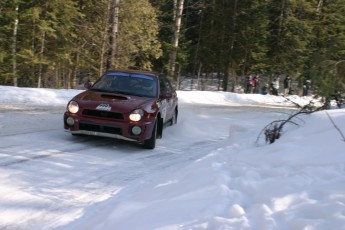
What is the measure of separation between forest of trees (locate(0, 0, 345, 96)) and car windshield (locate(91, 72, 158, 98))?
3096 millimetres

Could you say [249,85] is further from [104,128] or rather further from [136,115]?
[104,128]

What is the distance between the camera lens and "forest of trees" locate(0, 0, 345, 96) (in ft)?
73.5

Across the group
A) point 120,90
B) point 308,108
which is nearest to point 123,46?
point 120,90

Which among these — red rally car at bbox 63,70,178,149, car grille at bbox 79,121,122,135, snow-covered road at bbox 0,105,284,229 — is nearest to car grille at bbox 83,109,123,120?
red rally car at bbox 63,70,178,149

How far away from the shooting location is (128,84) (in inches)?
370

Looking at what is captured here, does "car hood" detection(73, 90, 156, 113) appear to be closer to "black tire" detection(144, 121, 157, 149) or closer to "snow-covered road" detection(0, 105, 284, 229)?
"black tire" detection(144, 121, 157, 149)

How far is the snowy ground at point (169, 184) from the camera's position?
3.63 metres

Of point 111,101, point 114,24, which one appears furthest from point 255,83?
point 111,101

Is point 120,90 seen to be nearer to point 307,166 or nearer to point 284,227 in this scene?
point 307,166

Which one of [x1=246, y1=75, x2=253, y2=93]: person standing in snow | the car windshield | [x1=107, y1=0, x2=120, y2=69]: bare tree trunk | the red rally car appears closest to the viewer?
the red rally car

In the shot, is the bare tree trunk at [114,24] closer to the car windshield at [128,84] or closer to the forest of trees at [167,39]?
the forest of trees at [167,39]

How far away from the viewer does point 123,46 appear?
2417 centimetres

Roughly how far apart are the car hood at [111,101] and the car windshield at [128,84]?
1.23ft

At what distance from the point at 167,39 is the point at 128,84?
25263 millimetres
